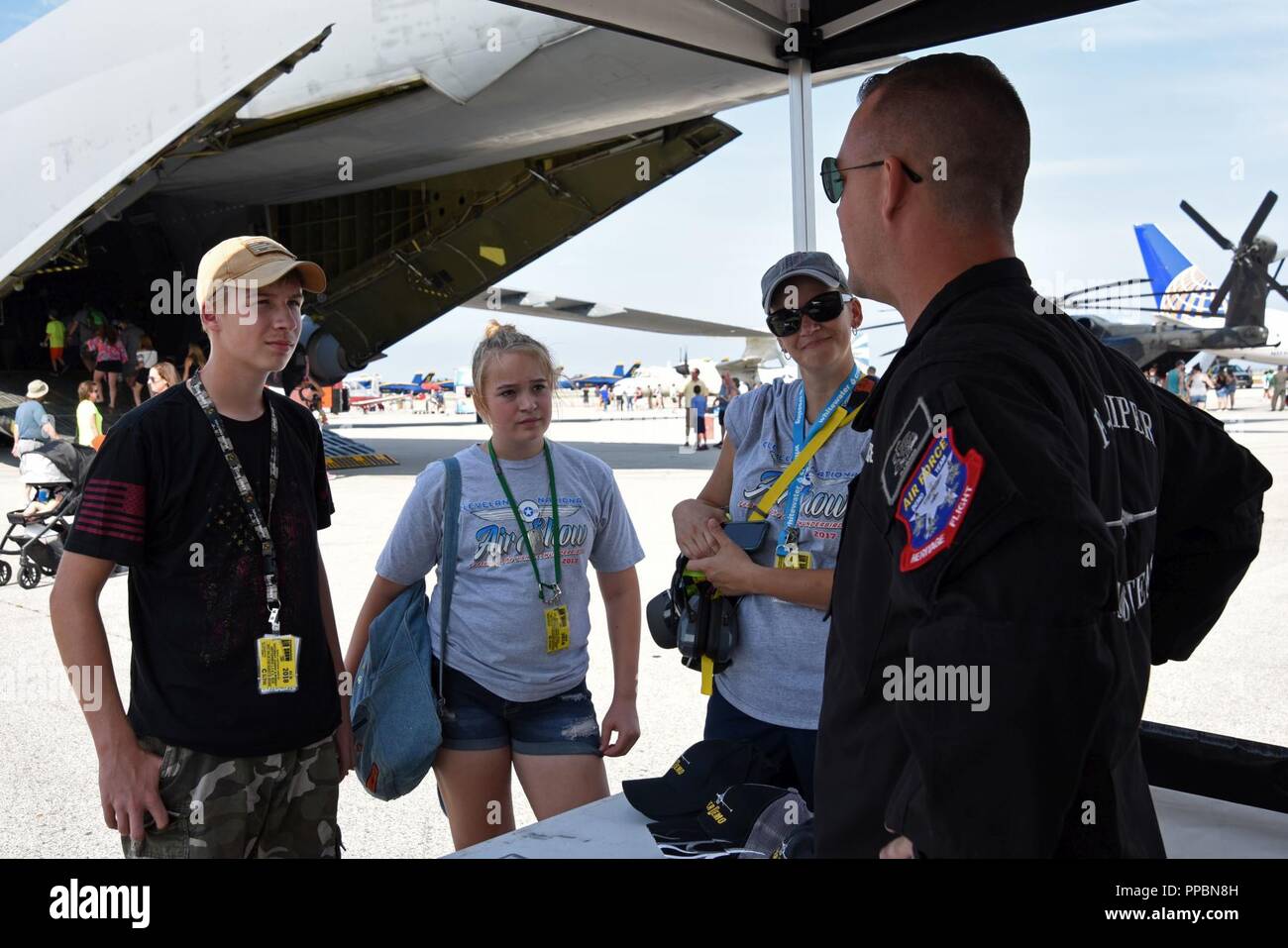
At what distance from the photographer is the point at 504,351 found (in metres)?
2.75

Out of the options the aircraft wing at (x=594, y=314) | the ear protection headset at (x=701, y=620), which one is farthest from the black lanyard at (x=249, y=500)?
the aircraft wing at (x=594, y=314)

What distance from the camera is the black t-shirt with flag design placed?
2035 mm

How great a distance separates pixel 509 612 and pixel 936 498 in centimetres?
182

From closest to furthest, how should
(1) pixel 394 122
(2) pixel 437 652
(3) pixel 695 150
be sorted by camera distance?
(2) pixel 437 652 < (1) pixel 394 122 < (3) pixel 695 150

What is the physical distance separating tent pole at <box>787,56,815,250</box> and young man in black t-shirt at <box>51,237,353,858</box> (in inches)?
99.9

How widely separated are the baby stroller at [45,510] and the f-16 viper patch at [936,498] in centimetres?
817

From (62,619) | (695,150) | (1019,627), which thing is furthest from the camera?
(695,150)

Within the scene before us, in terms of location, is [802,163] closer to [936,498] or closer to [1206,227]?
[936,498]

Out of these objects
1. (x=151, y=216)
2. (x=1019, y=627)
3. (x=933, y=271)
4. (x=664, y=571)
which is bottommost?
(x=664, y=571)

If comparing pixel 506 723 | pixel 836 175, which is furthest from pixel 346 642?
pixel 836 175
